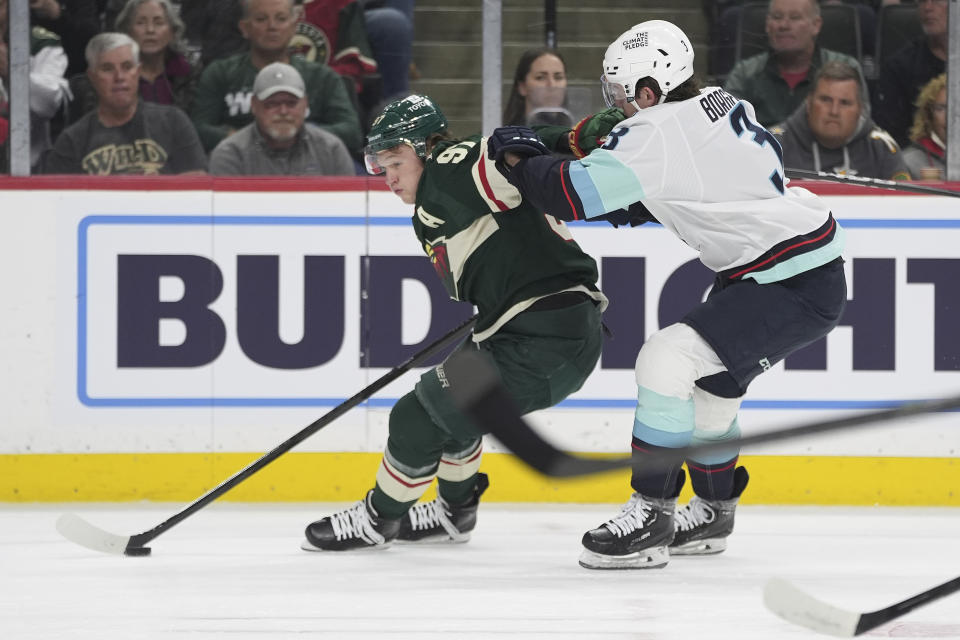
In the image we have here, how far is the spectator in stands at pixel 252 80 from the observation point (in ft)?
15.0

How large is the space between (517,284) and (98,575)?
1.17 meters

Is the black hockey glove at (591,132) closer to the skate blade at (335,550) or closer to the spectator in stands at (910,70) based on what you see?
the skate blade at (335,550)

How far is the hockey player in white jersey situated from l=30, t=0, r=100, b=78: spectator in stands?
1846 mm

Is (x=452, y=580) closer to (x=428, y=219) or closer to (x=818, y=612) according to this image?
(x=428, y=219)

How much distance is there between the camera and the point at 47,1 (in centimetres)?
448

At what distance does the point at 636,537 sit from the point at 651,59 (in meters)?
1.08

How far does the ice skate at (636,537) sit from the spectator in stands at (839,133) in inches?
63.0

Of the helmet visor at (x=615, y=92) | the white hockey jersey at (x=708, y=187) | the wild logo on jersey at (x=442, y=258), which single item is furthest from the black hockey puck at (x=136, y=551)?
the helmet visor at (x=615, y=92)

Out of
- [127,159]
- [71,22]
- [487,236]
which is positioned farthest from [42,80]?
[487,236]

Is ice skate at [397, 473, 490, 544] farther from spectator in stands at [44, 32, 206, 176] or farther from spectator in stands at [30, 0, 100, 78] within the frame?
spectator in stands at [30, 0, 100, 78]

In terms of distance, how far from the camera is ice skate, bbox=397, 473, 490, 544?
3.80m

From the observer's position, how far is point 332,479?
4453mm

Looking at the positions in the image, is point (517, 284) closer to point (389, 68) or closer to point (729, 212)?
point (729, 212)

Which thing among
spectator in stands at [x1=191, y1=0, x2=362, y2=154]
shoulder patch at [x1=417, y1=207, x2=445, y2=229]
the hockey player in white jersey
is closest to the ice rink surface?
the hockey player in white jersey
